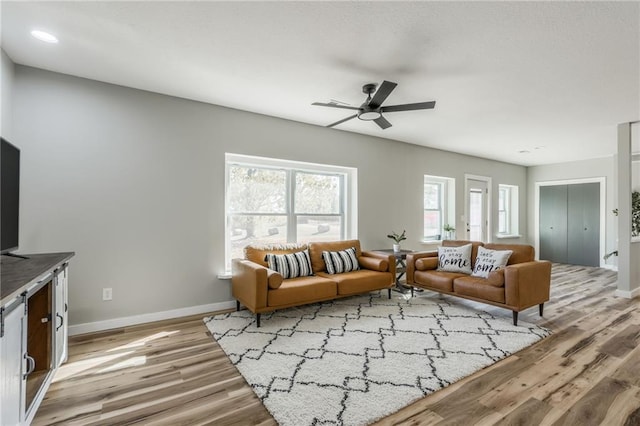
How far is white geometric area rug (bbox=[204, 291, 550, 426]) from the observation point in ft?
6.33

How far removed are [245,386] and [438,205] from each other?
5351mm

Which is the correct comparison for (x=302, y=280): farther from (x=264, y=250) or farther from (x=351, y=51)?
(x=351, y=51)

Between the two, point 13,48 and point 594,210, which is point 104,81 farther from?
point 594,210

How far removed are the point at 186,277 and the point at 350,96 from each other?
2.79 metres

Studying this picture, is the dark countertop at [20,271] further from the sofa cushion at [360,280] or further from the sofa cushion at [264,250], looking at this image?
the sofa cushion at [360,280]

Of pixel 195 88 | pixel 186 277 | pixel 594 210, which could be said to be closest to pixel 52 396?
pixel 186 277

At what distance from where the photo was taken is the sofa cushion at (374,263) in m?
4.08

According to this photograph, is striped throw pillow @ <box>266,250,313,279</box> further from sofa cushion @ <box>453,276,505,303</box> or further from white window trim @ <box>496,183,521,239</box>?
white window trim @ <box>496,183,521,239</box>

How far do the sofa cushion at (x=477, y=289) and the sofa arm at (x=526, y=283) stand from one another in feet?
0.28

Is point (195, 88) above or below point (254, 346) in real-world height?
above

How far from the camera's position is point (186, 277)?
139 inches

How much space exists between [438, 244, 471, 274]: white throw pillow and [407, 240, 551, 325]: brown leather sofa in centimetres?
9

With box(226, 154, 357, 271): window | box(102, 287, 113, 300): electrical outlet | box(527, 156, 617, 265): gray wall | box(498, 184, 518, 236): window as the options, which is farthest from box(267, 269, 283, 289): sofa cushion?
box(527, 156, 617, 265): gray wall

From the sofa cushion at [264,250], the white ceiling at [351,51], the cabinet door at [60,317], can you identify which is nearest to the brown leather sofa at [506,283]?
the sofa cushion at [264,250]
